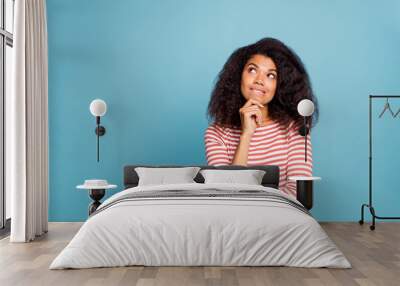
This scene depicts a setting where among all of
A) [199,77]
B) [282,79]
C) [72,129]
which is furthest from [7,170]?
[282,79]

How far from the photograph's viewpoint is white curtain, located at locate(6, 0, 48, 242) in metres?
5.64

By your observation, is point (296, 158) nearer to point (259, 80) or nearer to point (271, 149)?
point (271, 149)

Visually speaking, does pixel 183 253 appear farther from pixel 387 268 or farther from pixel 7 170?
pixel 7 170

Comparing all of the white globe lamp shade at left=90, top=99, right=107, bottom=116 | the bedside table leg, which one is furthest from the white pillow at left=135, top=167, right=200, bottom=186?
the white globe lamp shade at left=90, top=99, right=107, bottom=116

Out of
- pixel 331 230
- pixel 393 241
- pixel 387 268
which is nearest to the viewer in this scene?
pixel 387 268

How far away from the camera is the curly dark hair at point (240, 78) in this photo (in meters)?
6.95

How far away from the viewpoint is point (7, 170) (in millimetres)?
6445

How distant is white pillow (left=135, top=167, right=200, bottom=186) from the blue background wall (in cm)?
52

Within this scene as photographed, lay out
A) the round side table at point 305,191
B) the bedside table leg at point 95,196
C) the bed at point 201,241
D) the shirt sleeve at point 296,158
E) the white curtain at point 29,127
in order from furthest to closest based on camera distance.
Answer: the shirt sleeve at point 296,158
the round side table at point 305,191
the bedside table leg at point 95,196
the white curtain at point 29,127
the bed at point 201,241

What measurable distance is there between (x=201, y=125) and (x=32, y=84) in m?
2.12

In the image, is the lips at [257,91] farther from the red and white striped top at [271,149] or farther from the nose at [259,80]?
the red and white striped top at [271,149]

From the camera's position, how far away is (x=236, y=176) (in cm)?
622

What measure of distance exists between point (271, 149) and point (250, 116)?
0.48 m

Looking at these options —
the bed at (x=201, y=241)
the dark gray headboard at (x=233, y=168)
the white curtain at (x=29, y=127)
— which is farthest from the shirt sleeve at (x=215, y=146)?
the bed at (x=201, y=241)
